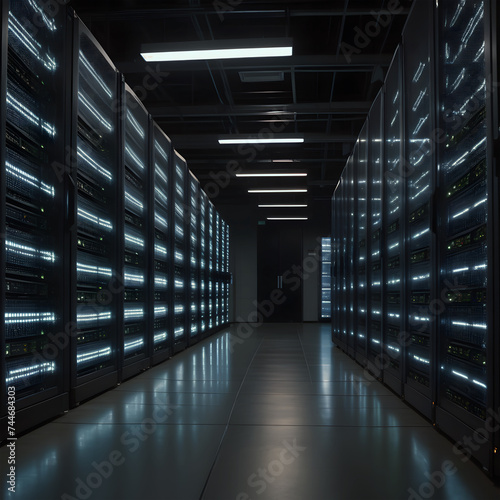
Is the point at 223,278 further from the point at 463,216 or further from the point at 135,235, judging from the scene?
the point at 463,216

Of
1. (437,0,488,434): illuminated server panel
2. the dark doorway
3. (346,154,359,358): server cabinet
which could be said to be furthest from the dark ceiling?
the dark doorway

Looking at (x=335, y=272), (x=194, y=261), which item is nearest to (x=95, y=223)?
(x=194, y=261)

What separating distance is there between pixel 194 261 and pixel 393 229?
560cm

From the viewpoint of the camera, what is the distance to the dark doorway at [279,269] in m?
18.5

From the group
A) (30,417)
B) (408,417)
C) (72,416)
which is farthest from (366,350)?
(30,417)

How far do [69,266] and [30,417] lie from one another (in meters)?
1.07

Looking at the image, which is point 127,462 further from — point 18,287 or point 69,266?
point 69,266

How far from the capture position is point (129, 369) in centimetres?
532

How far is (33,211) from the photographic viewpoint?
11.1 ft

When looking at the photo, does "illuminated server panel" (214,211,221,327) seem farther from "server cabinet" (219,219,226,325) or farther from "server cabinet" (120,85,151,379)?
"server cabinet" (120,85,151,379)

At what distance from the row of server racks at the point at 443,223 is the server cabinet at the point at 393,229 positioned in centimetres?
1

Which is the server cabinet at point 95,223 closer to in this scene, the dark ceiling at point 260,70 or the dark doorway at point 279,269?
the dark ceiling at point 260,70

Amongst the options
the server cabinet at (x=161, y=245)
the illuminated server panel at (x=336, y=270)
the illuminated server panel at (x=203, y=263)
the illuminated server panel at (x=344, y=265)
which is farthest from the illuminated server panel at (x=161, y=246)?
the illuminated server panel at (x=203, y=263)

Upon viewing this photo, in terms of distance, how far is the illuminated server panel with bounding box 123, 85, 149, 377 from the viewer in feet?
17.8
